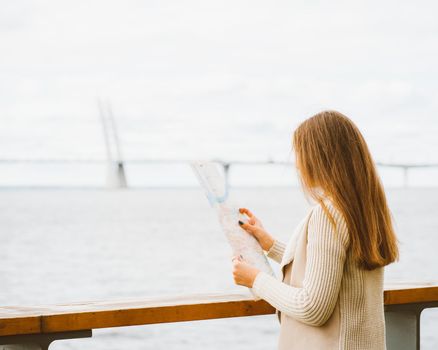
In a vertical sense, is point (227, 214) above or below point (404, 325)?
above

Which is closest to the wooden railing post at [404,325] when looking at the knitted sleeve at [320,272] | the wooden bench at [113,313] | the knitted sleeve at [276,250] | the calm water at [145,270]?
the wooden bench at [113,313]

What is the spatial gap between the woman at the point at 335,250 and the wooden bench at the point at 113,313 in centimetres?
12

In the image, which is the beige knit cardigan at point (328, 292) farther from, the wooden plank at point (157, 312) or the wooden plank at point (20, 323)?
the wooden plank at point (20, 323)

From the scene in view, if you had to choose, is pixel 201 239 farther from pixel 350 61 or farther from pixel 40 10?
pixel 40 10

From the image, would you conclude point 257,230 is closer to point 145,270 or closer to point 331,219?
point 331,219

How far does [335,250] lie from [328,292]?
0.08 metres

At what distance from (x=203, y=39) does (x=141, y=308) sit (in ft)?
186

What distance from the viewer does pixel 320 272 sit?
112 centimetres

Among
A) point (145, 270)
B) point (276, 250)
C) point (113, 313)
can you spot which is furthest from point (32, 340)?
point (145, 270)

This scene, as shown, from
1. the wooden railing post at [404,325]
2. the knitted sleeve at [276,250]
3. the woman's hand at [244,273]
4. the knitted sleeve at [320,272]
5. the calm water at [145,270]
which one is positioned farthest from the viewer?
the calm water at [145,270]

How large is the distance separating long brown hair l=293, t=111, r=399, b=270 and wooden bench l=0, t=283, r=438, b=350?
294 mm

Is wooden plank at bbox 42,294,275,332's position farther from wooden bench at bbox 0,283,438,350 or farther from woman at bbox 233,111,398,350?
woman at bbox 233,111,398,350

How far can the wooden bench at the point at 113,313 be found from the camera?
1.18m

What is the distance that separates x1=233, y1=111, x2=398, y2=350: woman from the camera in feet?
3.69
